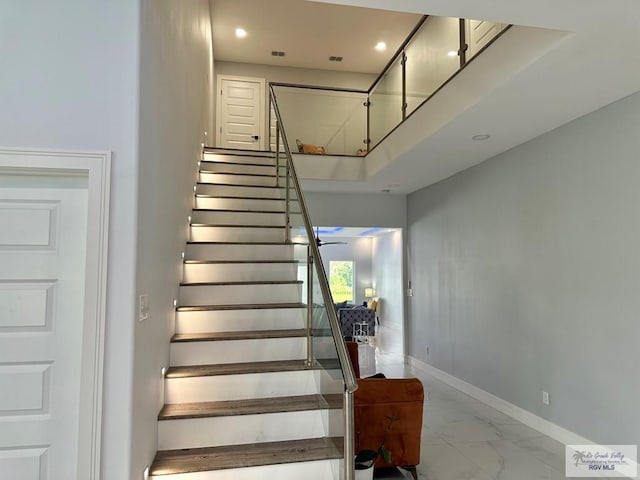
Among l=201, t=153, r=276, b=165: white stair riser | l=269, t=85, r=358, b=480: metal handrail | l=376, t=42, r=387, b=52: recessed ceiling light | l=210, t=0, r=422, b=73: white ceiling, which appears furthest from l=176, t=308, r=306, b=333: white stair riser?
l=376, t=42, r=387, b=52: recessed ceiling light

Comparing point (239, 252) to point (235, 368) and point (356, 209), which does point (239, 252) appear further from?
point (356, 209)

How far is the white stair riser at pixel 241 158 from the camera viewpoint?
5.59 meters

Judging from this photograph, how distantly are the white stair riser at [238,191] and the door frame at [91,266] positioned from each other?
2.79 m

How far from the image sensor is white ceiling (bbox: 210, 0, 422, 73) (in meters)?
6.01

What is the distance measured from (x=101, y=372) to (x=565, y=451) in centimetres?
369

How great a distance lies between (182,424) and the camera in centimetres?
246

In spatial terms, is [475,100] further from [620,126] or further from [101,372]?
[101,372]

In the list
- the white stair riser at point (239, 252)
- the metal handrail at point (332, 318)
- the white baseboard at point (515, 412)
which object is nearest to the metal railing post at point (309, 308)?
the metal handrail at point (332, 318)

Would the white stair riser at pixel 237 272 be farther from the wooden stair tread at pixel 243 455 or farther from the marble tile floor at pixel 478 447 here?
the marble tile floor at pixel 478 447

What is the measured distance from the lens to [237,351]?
3004 millimetres

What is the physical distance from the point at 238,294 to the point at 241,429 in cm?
119

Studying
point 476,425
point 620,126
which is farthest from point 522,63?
point 476,425

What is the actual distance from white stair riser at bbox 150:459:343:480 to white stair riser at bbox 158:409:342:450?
0.24m

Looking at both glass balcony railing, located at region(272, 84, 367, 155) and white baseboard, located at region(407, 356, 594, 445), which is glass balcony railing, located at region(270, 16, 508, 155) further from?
white baseboard, located at region(407, 356, 594, 445)
